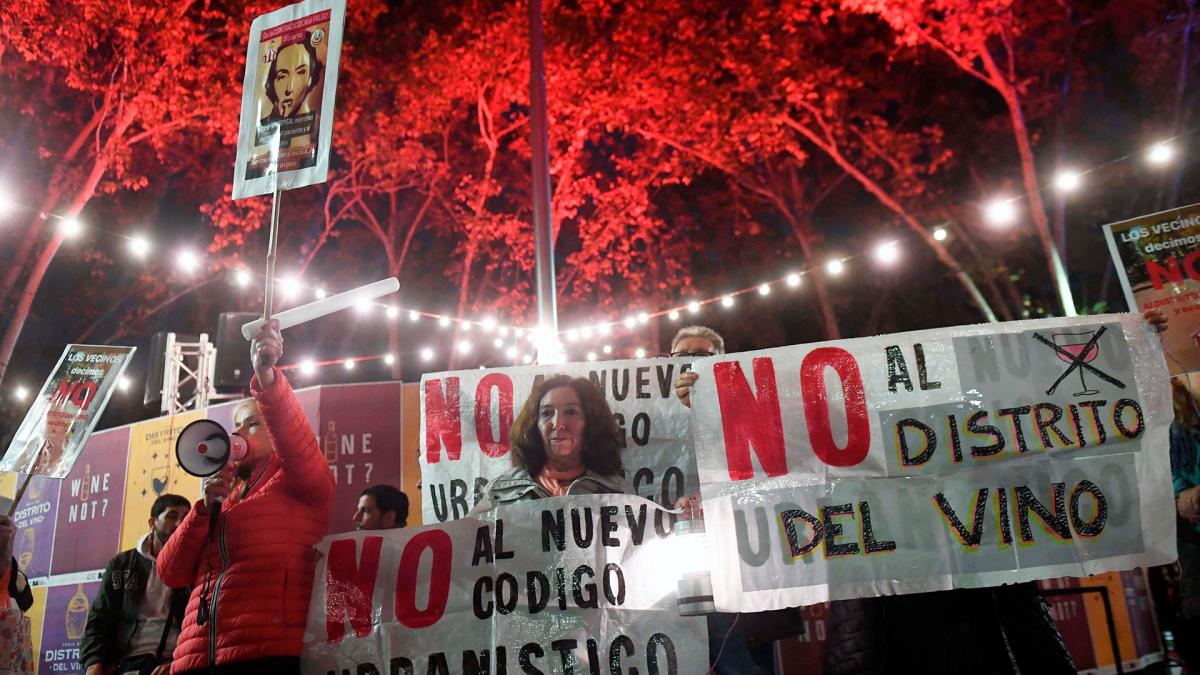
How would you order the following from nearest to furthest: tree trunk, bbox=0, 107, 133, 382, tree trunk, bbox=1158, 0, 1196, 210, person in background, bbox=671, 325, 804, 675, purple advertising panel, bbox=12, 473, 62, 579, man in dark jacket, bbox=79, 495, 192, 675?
person in background, bbox=671, 325, 804, 675 < man in dark jacket, bbox=79, 495, 192, 675 < purple advertising panel, bbox=12, 473, 62, 579 < tree trunk, bbox=0, 107, 133, 382 < tree trunk, bbox=1158, 0, 1196, 210

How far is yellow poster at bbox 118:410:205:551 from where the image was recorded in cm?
903

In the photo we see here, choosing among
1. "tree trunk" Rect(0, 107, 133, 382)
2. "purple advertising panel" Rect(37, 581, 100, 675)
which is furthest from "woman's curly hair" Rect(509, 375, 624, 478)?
"tree trunk" Rect(0, 107, 133, 382)

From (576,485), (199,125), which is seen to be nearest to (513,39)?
(199,125)

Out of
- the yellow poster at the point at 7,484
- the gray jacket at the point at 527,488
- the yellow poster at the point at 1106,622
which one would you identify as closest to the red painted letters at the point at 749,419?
the gray jacket at the point at 527,488

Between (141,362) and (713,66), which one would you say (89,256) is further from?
(713,66)

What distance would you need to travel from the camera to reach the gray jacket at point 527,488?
12.4 feet

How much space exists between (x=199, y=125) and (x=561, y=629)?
11.2 metres

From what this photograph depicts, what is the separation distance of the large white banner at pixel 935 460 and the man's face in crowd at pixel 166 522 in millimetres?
4018

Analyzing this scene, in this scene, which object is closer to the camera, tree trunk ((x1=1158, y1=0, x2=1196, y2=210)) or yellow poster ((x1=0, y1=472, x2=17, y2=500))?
yellow poster ((x1=0, y1=472, x2=17, y2=500))

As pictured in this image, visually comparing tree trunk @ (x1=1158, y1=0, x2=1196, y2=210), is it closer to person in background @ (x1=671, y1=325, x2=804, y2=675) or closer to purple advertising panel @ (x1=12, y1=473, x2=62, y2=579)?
person in background @ (x1=671, y1=325, x2=804, y2=675)

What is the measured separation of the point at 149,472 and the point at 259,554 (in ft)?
22.0

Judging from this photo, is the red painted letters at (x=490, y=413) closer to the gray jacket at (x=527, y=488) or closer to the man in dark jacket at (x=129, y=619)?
the gray jacket at (x=527, y=488)

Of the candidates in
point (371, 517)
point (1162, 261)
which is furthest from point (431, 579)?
point (1162, 261)

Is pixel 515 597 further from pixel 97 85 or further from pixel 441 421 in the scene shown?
pixel 97 85
